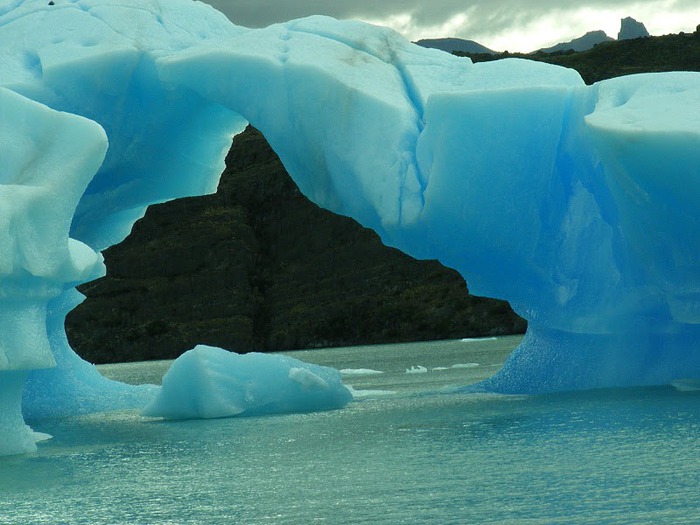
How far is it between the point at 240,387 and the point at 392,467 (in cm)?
407

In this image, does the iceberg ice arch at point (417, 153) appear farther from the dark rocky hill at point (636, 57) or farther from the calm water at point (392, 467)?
the dark rocky hill at point (636, 57)

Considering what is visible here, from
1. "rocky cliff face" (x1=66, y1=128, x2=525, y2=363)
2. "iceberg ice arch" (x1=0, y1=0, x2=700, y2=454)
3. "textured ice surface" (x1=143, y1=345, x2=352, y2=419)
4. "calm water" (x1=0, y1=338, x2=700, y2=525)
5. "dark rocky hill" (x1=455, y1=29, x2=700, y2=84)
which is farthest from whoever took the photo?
"dark rocky hill" (x1=455, y1=29, x2=700, y2=84)

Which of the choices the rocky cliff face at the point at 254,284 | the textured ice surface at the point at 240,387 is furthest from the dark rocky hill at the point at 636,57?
the textured ice surface at the point at 240,387

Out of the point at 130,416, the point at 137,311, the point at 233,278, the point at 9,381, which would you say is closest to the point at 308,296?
the point at 233,278

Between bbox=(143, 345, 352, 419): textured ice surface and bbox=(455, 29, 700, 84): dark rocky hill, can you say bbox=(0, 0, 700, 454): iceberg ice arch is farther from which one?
bbox=(455, 29, 700, 84): dark rocky hill

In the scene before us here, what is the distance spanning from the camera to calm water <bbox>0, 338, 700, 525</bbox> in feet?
17.0

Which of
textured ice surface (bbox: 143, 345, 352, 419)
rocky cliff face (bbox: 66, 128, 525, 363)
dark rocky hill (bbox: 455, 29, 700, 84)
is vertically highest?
dark rocky hill (bbox: 455, 29, 700, 84)

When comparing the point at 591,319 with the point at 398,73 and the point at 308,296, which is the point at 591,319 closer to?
the point at 398,73

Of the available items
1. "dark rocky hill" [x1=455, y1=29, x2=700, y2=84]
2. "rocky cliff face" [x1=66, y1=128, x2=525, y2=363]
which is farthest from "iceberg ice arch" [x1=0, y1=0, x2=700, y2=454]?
"dark rocky hill" [x1=455, y1=29, x2=700, y2=84]

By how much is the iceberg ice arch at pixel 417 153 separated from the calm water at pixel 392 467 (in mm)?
773

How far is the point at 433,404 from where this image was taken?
10.2 metres

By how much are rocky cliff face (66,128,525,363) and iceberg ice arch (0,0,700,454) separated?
117 feet

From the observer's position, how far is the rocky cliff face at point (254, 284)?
162 ft

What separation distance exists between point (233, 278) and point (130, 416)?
41.4 metres
